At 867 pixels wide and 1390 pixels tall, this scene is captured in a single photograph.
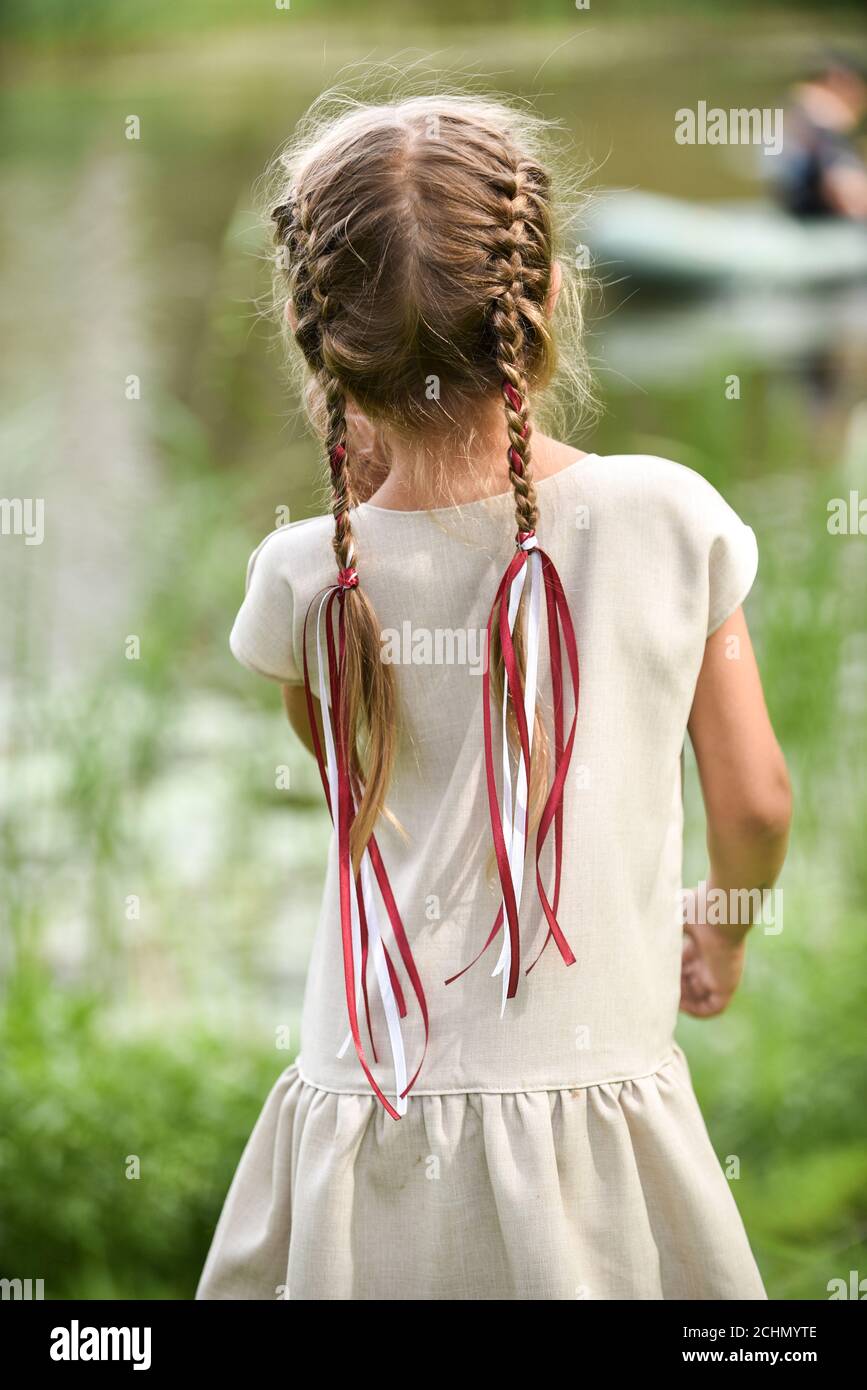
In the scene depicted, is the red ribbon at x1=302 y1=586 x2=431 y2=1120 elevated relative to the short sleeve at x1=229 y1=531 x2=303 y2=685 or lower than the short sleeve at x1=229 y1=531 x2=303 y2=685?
lower

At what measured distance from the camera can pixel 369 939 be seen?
91cm

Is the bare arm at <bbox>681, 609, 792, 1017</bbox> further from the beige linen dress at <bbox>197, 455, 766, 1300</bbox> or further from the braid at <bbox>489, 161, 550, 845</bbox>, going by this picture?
the braid at <bbox>489, 161, 550, 845</bbox>

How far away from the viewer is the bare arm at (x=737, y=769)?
37.1 inches

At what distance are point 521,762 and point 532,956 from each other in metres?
0.14

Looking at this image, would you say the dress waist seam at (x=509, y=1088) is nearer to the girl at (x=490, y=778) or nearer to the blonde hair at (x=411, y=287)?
the girl at (x=490, y=778)

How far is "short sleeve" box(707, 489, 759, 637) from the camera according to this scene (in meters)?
0.89

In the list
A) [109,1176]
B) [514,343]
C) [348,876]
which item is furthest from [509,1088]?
[109,1176]

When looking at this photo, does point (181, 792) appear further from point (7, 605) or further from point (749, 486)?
point (749, 486)

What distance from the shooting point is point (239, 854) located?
2.20 meters

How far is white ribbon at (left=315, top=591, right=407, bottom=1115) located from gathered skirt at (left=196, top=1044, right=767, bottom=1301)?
0.04 metres

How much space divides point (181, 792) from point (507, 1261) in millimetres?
1567

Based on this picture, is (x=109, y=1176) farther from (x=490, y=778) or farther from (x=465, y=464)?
(x=465, y=464)

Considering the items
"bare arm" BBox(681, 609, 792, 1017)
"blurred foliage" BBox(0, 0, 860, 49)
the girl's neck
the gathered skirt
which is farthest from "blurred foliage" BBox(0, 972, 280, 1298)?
"blurred foliage" BBox(0, 0, 860, 49)

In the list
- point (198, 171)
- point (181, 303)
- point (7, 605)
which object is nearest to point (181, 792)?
point (7, 605)
